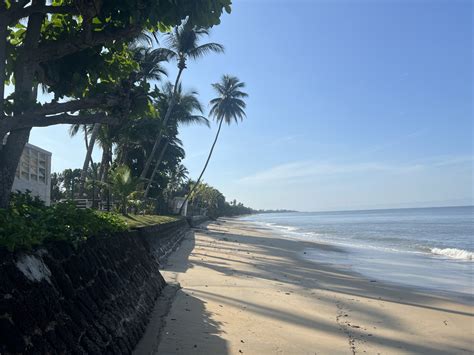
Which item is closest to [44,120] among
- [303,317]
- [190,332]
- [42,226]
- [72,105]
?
[72,105]

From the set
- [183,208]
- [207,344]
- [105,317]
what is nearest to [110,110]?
[105,317]

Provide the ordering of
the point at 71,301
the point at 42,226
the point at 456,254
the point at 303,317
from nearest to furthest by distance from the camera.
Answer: the point at 71,301, the point at 42,226, the point at 303,317, the point at 456,254

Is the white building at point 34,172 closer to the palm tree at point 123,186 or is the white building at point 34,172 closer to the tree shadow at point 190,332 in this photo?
the palm tree at point 123,186

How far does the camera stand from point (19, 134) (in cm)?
520

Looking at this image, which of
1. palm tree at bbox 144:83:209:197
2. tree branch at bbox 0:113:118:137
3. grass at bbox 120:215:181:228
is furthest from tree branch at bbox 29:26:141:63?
palm tree at bbox 144:83:209:197

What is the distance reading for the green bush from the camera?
3.11m

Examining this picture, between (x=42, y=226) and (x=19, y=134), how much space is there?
1853 mm

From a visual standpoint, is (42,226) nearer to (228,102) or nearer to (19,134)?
(19,134)

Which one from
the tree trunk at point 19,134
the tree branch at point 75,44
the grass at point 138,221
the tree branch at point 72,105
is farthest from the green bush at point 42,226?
the grass at point 138,221

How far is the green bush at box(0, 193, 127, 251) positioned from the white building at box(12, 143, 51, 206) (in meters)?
6.78

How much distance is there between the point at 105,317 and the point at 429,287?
986 centimetres

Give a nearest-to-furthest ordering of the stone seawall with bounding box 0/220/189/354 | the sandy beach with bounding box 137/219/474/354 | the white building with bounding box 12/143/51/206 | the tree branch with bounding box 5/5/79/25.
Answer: the stone seawall with bounding box 0/220/189/354 → the tree branch with bounding box 5/5/79/25 → the sandy beach with bounding box 137/219/474/354 → the white building with bounding box 12/143/51/206

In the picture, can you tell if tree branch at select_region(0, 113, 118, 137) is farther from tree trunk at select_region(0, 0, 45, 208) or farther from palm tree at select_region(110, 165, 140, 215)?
palm tree at select_region(110, 165, 140, 215)

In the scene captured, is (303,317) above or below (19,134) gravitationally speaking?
below
